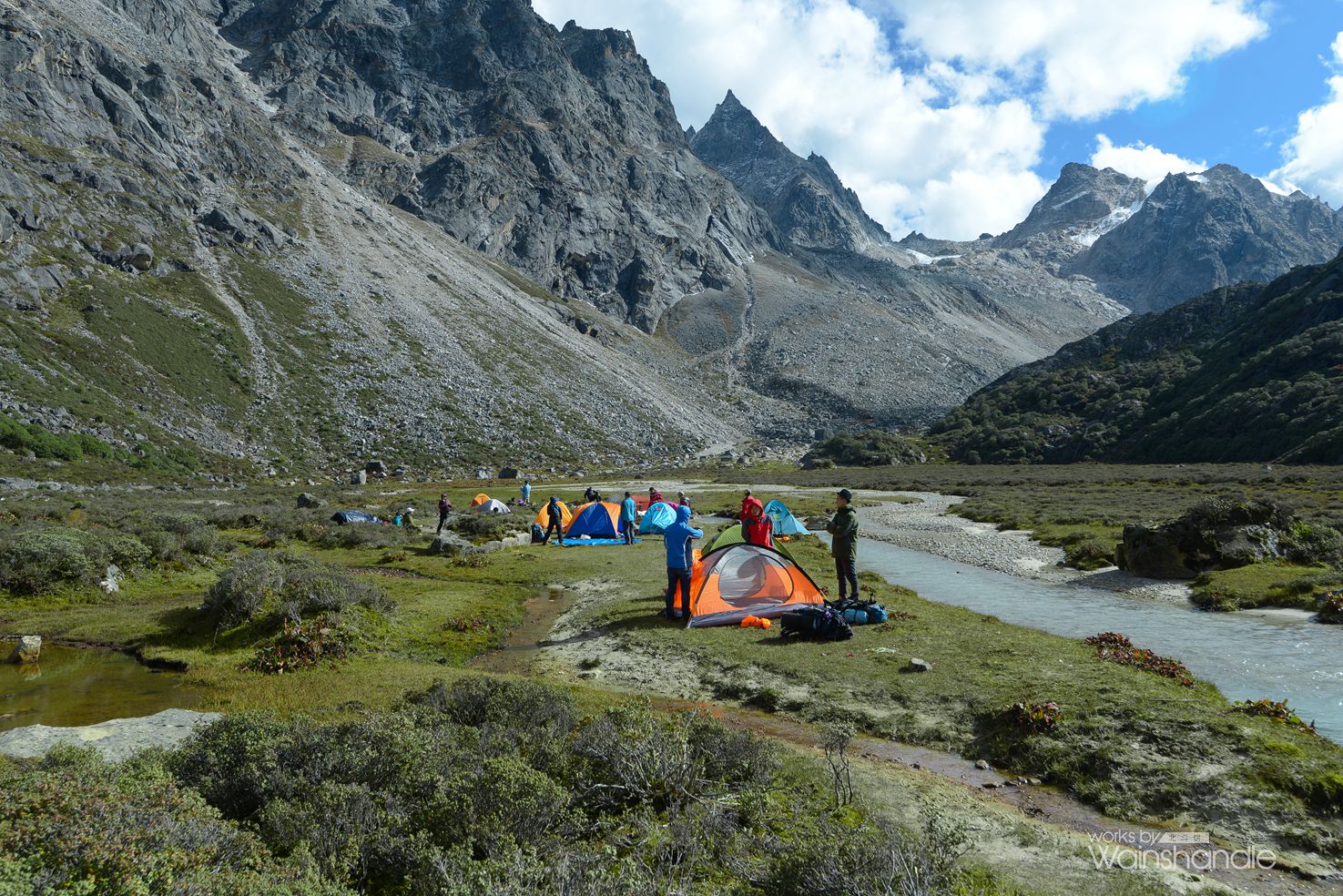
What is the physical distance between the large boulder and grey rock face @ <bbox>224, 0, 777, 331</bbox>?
155911mm

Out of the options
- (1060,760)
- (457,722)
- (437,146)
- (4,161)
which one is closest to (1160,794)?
(1060,760)

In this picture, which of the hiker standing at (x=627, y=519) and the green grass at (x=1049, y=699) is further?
the hiker standing at (x=627, y=519)

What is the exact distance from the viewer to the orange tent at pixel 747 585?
590 inches

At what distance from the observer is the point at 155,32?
433 ft

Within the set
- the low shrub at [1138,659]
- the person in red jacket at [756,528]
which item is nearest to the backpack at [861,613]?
the low shrub at [1138,659]

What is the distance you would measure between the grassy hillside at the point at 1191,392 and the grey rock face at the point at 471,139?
3801 inches

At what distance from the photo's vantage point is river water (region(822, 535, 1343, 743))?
10695 millimetres

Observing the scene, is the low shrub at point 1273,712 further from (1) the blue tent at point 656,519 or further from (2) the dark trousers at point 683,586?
(1) the blue tent at point 656,519

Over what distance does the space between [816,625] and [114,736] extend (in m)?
11.0

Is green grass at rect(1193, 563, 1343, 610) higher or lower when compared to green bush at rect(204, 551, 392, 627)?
lower

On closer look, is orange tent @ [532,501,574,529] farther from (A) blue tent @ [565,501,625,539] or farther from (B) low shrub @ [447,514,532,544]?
(B) low shrub @ [447,514,532,544]

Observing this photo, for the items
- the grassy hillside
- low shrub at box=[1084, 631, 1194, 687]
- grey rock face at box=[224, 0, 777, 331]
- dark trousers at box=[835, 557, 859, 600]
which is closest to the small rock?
dark trousers at box=[835, 557, 859, 600]

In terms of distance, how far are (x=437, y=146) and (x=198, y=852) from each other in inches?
7884

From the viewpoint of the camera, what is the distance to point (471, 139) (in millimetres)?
182000
